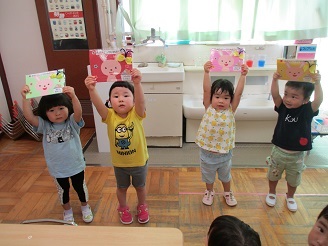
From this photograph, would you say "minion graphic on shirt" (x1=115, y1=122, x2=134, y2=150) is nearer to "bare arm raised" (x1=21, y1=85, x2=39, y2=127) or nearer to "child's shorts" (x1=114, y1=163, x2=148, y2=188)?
"child's shorts" (x1=114, y1=163, x2=148, y2=188)

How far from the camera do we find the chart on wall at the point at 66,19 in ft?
9.89

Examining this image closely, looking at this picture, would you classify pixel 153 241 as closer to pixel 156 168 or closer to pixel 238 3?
pixel 156 168

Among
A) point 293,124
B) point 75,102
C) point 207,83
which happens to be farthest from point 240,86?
point 75,102

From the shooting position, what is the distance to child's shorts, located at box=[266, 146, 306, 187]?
6.05 feet

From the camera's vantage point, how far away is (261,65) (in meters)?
2.99

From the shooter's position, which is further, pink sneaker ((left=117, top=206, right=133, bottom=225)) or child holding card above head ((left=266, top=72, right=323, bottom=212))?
pink sneaker ((left=117, top=206, right=133, bottom=225))

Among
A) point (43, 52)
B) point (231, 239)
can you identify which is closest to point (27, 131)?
point (43, 52)

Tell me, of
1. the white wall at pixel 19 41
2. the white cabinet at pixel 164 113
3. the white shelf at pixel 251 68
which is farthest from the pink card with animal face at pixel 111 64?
the white wall at pixel 19 41

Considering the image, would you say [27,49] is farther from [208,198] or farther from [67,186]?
[208,198]

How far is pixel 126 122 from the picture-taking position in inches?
63.1

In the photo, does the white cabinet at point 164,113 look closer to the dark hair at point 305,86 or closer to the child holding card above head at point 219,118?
the child holding card above head at point 219,118

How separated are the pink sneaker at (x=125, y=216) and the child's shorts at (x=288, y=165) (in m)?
1.04

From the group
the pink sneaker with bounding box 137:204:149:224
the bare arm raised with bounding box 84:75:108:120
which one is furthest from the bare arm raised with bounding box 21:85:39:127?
the pink sneaker with bounding box 137:204:149:224

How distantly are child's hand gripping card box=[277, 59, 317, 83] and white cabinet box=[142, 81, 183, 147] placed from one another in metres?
1.14
